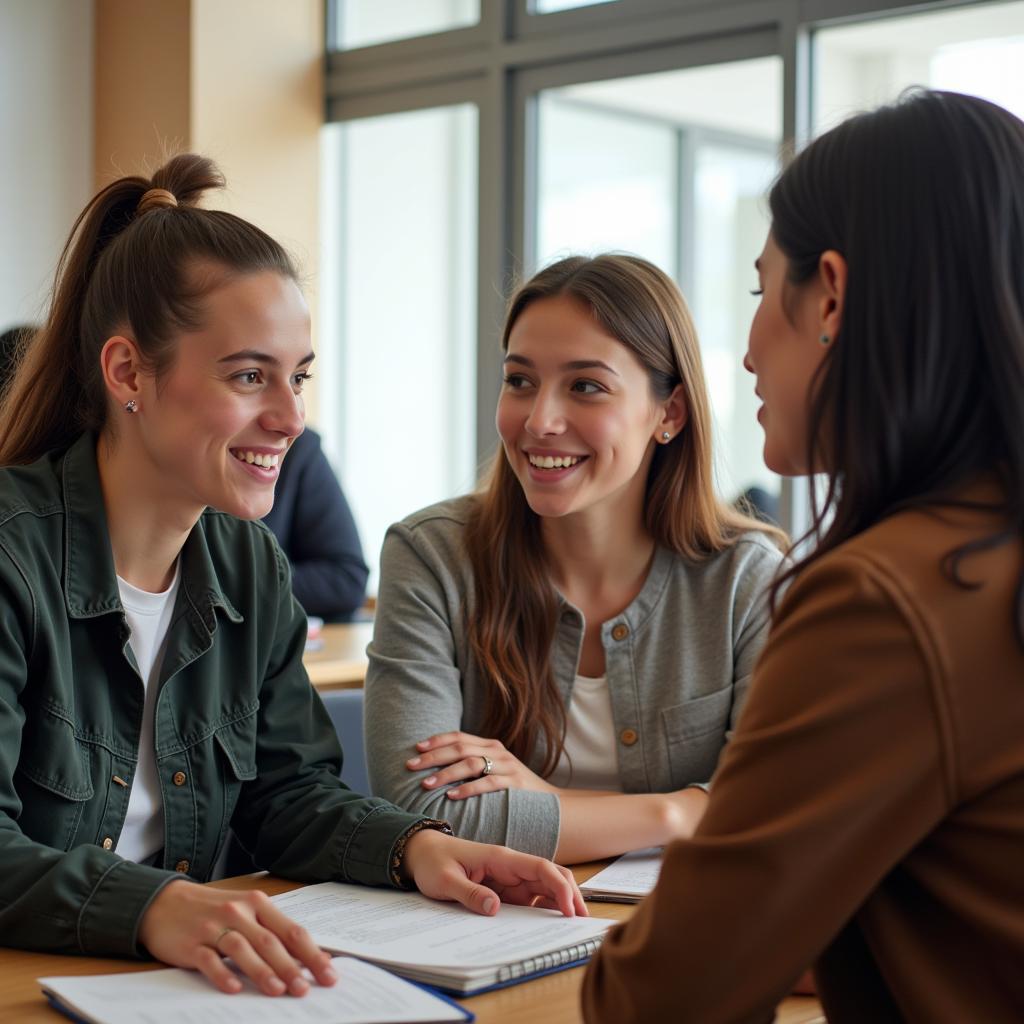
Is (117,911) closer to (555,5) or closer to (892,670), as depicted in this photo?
(892,670)

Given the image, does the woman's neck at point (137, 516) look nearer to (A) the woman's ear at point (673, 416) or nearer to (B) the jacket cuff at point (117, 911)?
(B) the jacket cuff at point (117, 911)

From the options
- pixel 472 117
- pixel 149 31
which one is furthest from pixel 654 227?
pixel 149 31

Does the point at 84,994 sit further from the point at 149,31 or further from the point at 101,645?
the point at 149,31

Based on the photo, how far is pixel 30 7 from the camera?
477 centimetres

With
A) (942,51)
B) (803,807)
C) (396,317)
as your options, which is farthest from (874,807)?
(396,317)

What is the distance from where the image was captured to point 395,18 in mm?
4871

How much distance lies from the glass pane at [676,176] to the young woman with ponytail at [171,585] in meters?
2.84

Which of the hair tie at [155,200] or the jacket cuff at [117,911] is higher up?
the hair tie at [155,200]

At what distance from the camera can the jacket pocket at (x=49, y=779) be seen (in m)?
1.47

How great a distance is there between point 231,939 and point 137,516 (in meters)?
0.63

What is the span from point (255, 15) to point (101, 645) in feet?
12.4

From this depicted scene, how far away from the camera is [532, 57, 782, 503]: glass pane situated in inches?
177

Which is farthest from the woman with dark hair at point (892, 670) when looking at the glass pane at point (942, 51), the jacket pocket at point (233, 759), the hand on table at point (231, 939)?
the glass pane at point (942, 51)

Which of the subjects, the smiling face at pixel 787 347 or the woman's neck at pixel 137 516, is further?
the woman's neck at pixel 137 516
